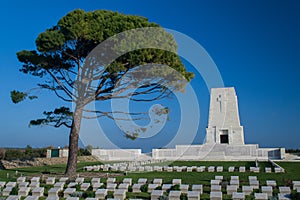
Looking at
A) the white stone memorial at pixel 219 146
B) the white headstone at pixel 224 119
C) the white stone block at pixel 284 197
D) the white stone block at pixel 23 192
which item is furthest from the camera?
the white headstone at pixel 224 119

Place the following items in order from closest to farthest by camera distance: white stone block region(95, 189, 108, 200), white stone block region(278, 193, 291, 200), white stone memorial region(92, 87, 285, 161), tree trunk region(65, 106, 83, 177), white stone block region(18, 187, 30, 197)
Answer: white stone block region(278, 193, 291, 200)
white stone block region(95, 189, 108, 200)
white stone block region(18, 187, 30, 197)
tree trunk region(65, 106, 83, 177)
white stone memorial region(92, 87, 285, 161)

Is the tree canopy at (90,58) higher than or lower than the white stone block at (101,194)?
higher

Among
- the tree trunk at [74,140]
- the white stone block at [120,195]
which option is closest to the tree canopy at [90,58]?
the tree trunk at [74,140]

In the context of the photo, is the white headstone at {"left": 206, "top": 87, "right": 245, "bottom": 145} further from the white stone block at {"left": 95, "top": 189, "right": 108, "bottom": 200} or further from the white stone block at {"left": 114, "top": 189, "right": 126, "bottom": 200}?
the white stone block at {"left": 95, "top": 189, "right": 108, "bottom": 200}

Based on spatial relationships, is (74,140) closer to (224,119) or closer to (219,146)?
(219,146)

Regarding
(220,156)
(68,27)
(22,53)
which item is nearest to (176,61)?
(68,27)

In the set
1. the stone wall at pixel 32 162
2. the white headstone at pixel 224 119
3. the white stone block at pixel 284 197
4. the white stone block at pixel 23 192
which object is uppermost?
the white headstone at pixel 224 119

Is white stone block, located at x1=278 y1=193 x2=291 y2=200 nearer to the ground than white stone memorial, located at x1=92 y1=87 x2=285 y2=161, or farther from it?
nearer to the ground

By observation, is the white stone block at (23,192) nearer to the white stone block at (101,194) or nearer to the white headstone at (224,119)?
the white stone block at (101,194)

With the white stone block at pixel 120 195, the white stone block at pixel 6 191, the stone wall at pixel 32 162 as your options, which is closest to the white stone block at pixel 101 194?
the white stone block at pixel 120 195

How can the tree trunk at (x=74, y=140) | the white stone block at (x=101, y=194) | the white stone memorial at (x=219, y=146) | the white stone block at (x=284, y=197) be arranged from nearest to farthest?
1. the white stone block at (x=284, y=197)
2. the white stone block at (x=101, y=194)
3. the tree trunk at (x=74, y=140)
4. the white stone memorial at (x=219, y=146)

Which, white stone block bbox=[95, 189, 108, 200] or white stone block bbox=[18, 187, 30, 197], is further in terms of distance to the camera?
white stone block bbox=[18, 187, 30, 197]

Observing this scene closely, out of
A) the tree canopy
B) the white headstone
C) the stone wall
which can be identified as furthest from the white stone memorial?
the tree canopy

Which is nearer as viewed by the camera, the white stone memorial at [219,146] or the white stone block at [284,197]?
the white stone block at [284,197]
